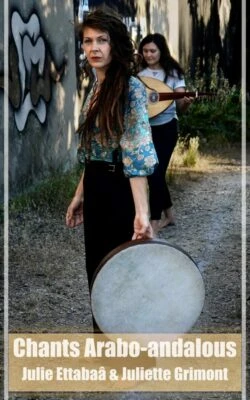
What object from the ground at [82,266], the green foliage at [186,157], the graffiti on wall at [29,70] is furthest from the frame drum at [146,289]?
the green foliage at [186,157]

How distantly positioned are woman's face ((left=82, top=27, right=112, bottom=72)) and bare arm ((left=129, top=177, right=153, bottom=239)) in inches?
16.7

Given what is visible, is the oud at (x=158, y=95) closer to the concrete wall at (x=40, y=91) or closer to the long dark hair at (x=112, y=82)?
the concrete wall at (x=40, y=91)

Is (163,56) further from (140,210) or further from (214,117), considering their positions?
(214,117)

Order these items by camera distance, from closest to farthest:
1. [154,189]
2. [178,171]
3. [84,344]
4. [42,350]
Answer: [42,350] < [84,344] < [154,189] < [178,171]

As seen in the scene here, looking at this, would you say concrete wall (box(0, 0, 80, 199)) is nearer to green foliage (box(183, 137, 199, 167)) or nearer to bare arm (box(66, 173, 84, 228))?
green foliage (box(183, 137, 199, 167))

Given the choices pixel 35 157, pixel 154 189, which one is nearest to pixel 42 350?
pixel 154 189

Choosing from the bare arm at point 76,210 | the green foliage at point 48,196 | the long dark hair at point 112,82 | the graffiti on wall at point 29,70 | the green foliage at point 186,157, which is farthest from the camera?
the green foliage at point 186,157

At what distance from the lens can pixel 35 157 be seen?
25.3 feet

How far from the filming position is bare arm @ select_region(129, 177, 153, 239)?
3594mm

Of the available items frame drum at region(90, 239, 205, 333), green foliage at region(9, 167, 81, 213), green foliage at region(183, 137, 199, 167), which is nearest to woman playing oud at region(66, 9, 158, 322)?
frame drum at region(90, 239, 205, 333)

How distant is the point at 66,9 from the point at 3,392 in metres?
5.08

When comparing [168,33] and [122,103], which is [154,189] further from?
[168,33]

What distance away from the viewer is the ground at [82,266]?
463 cm

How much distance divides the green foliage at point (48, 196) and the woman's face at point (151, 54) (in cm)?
131
